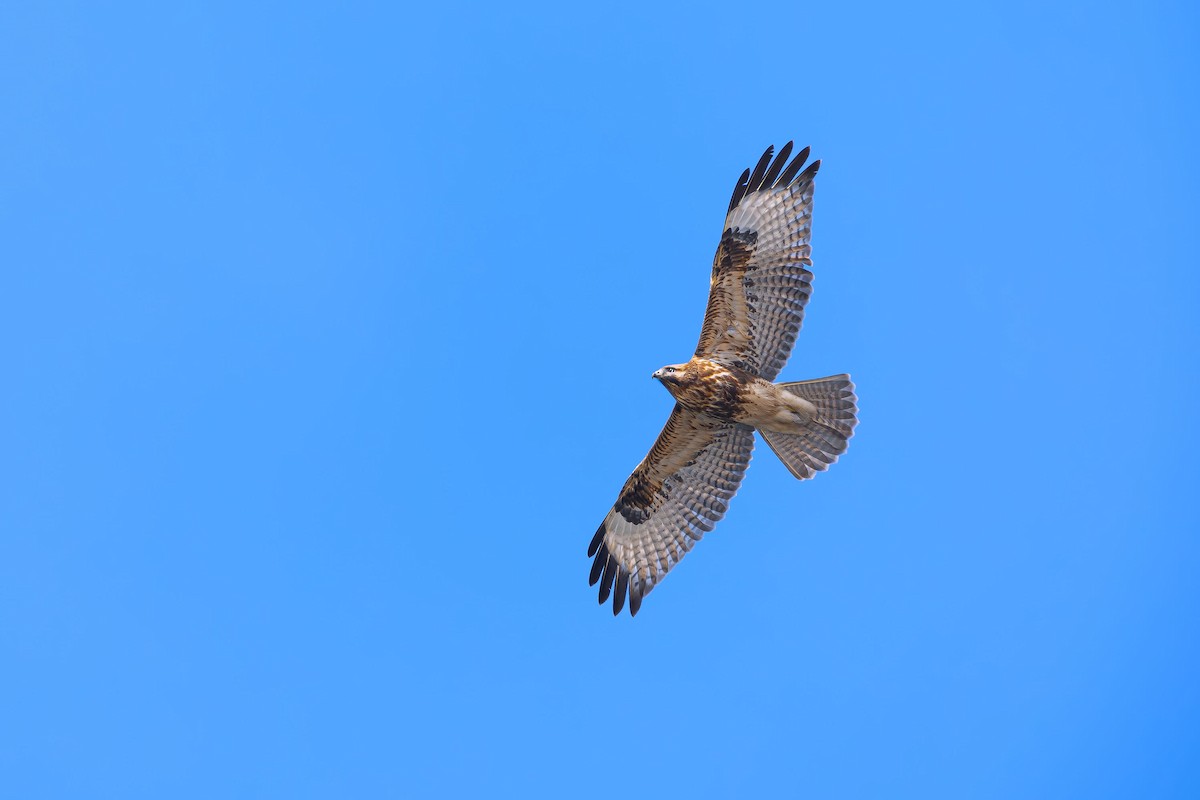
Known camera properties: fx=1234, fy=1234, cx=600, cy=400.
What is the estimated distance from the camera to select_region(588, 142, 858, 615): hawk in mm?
10859

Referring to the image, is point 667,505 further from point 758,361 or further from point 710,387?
point 758,361

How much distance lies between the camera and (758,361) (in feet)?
36.2

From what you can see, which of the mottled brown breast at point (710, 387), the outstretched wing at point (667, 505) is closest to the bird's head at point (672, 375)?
the mottled brown breast at point (710, 387)

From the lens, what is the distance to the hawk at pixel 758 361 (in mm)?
10859

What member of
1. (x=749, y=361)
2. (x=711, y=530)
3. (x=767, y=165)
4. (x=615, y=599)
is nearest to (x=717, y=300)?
(x=749, y=361)

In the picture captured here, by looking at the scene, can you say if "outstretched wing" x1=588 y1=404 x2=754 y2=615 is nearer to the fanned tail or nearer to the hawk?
the hawk

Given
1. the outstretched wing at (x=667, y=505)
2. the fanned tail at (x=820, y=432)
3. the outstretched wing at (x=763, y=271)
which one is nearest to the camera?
the outstretched wing at (x=763, y=271)

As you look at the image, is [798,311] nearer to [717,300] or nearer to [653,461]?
[717,300]

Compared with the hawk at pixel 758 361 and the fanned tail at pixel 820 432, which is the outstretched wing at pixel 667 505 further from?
the fanned tail at pixel 820 432

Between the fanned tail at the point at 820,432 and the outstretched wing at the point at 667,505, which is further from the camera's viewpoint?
the outstretched wing at the point at 667,505

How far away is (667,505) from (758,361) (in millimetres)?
1811

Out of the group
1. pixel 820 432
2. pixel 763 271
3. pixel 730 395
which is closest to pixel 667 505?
pixel 730 395

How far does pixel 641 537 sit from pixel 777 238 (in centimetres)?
321

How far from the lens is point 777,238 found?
10898 millimetres
